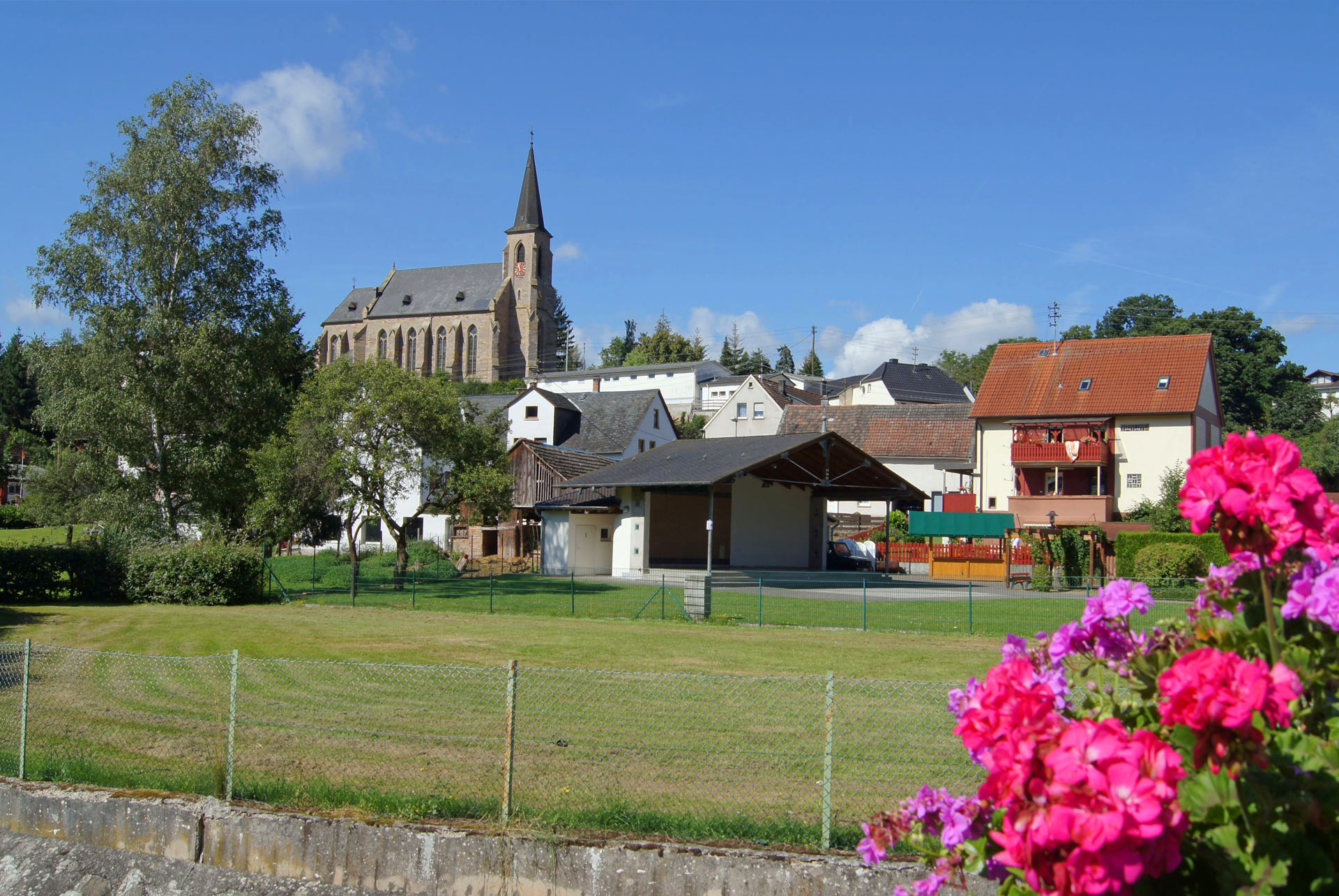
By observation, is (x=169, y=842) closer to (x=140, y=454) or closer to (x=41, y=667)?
(x=41, y=667)

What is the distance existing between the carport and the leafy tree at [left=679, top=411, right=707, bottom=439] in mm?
31666

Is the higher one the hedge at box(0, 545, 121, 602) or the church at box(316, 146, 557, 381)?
the church at box(316, 146, 557, 381)

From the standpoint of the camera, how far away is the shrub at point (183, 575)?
25.7 m

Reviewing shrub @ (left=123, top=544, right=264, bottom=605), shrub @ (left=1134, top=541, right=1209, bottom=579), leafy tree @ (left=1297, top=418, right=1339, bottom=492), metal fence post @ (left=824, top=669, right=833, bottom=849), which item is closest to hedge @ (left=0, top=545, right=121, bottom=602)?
shrub @ (left=123, top=544, right=264, bottom=605)

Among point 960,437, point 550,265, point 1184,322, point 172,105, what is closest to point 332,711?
point 172,105

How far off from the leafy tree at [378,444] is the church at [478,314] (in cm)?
7071

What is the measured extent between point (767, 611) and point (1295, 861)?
2194 cm

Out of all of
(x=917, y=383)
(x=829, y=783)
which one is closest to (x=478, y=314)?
(x=917, y=383)

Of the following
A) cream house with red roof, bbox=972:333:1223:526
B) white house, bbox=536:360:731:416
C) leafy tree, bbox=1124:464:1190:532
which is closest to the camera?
leafy tree, bbox=1124:464:1190:532

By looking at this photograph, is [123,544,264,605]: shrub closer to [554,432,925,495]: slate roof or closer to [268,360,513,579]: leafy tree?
[268,360,513,579]: leafy tree

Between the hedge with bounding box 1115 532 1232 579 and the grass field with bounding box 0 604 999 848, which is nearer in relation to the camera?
the grass field with bounding box 0 604 999 848

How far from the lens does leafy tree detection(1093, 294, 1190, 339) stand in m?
94.8

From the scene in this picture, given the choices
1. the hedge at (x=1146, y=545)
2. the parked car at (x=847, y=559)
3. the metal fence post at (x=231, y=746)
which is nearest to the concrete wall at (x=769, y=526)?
the parked car at (x=847, y=559)

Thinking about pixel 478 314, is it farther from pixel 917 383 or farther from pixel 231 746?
pixel 231 746
